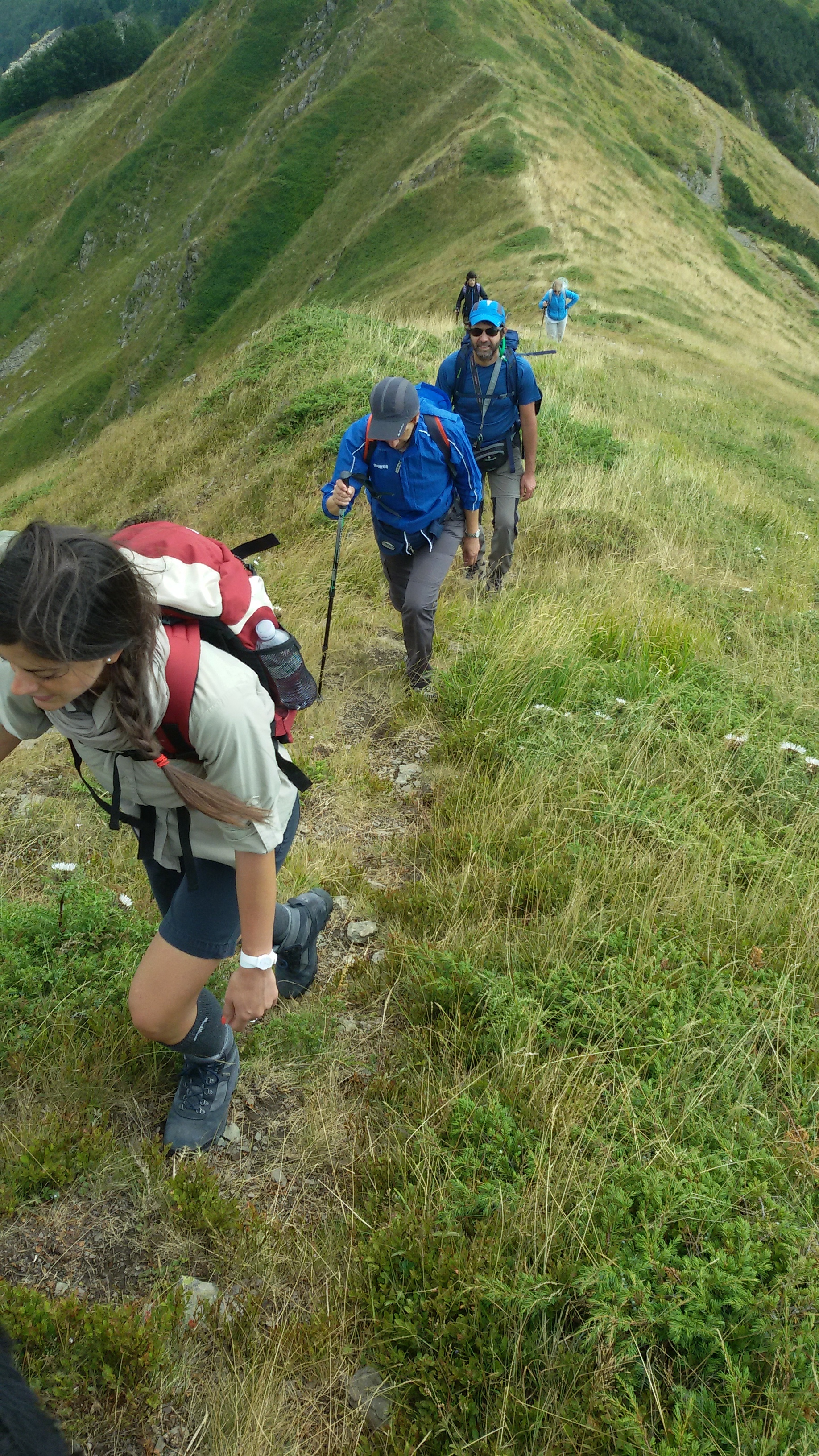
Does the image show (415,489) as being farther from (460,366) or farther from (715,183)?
(715,183)

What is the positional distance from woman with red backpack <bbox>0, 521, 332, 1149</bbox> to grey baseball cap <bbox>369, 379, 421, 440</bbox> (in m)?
2.71

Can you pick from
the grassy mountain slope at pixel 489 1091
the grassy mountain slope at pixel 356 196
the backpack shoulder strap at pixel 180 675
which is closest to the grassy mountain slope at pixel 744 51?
the grassy mountain slope at pixel 356 196

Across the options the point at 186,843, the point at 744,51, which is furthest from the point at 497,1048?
the point at 744,51

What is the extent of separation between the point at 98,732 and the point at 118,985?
1.43 metres

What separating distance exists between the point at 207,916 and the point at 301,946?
2.59ft

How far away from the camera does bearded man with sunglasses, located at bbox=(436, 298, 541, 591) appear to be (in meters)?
6.03

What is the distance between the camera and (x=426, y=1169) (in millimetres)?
2215

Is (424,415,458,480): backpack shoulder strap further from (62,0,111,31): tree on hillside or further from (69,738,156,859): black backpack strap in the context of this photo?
(62,0,111,31): tree on hillside

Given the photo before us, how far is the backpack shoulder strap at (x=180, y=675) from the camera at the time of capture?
180 centimetres

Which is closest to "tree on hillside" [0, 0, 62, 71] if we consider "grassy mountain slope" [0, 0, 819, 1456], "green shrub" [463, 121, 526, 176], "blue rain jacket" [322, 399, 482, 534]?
→ "green shrub" [463, 121, 526, 176]

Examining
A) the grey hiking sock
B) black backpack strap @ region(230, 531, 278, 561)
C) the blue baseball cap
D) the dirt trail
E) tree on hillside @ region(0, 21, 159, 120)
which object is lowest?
the grey hiking sock

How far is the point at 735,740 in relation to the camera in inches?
156

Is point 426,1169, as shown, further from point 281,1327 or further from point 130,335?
point 130,335

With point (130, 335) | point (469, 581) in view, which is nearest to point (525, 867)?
point (469, 581)
